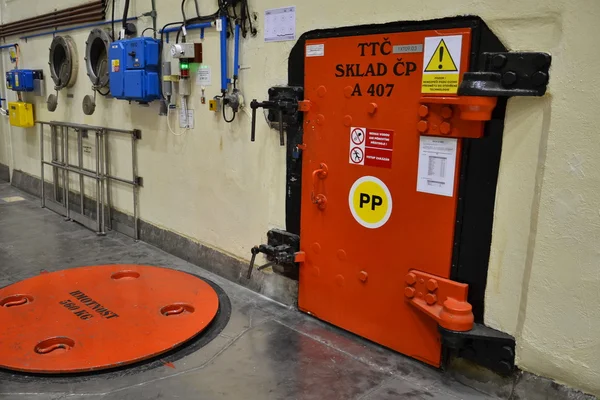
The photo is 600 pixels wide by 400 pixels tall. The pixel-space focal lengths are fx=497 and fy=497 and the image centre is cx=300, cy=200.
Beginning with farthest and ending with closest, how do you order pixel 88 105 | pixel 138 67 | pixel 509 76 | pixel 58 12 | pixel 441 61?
1. pixel 58 12
2. pixel 88 105
3. pixel 138 67
4. pixel 441 61
5. pixel 509 76

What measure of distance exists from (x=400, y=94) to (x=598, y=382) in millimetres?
1320

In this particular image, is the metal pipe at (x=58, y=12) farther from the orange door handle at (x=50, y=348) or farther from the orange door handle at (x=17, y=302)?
the orange door handle at (x=50, y=348)

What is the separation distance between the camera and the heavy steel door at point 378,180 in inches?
80.4

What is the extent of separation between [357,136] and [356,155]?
Answer: 9cm

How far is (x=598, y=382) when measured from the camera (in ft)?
5.82

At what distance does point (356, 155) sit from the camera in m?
2.34

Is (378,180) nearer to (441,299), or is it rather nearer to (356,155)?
(356,155)

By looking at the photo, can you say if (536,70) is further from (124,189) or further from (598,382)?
(124,189)

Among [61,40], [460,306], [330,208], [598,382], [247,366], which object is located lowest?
[247,366]

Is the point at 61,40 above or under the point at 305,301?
above

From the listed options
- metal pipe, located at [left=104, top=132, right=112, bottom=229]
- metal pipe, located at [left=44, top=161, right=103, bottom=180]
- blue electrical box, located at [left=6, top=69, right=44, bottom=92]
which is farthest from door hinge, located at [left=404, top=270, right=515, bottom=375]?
blue electrical box, located at [left=6, top=69, right=44, bottom=92]

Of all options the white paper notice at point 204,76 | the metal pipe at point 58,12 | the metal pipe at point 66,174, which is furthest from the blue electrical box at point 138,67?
the metal pipe at point 66,174

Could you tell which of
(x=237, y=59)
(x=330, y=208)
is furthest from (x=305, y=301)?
(x=237, y=59)

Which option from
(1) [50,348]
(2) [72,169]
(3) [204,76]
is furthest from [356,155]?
(2) [72,169]
